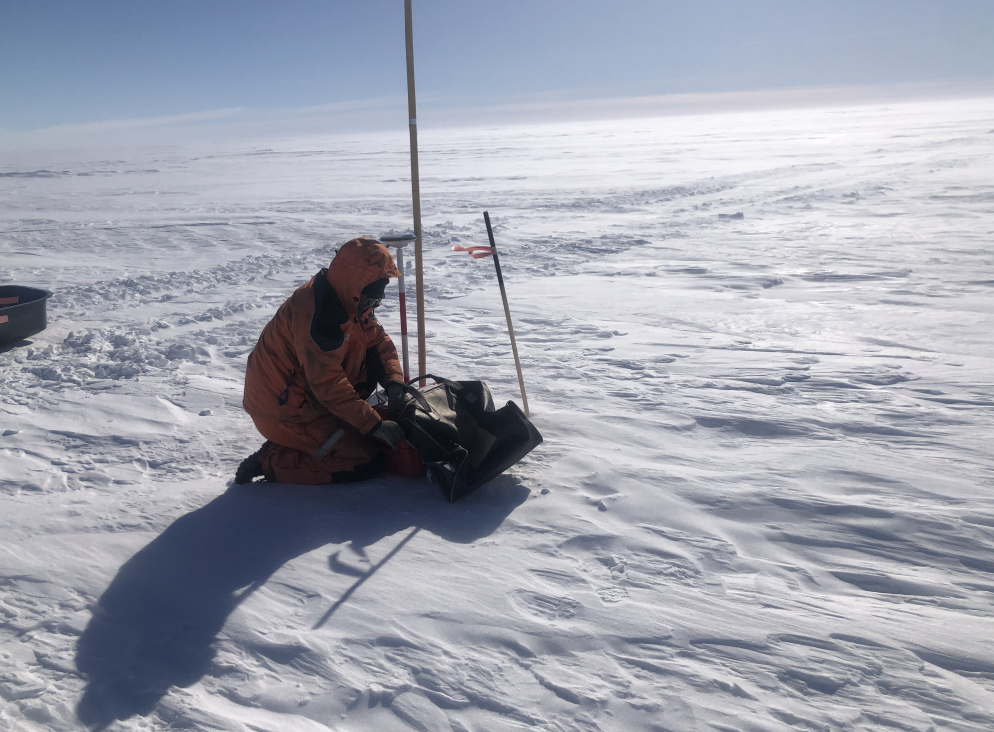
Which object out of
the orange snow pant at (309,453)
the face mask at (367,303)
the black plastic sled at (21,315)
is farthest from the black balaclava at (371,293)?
the black plastic sled at (21,315)

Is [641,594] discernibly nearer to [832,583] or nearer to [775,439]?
[832,583]

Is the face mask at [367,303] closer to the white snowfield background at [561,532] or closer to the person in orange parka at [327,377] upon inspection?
the person in orange parka at [327,377]

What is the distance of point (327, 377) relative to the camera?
2.70m

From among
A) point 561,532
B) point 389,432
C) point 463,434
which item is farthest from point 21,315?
point 561,532

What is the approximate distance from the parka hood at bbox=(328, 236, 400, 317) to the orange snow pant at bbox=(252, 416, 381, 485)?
629 millimetres

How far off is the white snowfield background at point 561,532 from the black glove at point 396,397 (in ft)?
1.16

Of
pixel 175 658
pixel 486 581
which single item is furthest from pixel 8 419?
pixel 486 581

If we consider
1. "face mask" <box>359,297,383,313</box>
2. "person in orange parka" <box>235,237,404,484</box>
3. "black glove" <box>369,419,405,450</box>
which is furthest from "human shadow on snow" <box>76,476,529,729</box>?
"face mask" <box>359,297,383,313</box>

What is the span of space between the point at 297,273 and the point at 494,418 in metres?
5.47

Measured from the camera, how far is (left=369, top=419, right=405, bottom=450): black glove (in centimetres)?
275

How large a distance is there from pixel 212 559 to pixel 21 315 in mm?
3693

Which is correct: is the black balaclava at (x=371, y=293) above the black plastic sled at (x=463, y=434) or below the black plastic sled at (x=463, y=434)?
above

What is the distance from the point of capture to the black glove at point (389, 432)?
275cm

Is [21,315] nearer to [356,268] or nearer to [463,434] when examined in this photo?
[356,268]
